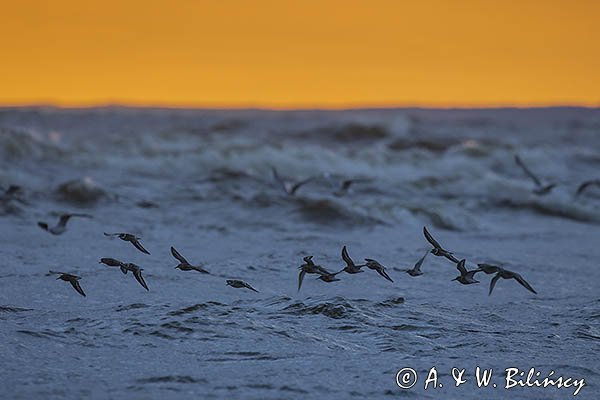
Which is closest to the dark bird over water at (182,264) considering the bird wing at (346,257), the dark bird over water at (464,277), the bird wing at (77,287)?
the bird wing at (77,287)

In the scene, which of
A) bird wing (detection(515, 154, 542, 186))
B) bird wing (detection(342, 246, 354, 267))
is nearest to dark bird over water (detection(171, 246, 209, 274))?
bird wing (detection(342, 246, 354, 267))

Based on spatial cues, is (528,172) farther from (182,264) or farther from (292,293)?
(182,264)

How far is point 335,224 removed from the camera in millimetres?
21297

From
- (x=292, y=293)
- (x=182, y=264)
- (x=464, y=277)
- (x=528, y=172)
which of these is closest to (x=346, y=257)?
(x=292, y=293)

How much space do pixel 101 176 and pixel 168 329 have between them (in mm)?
17913

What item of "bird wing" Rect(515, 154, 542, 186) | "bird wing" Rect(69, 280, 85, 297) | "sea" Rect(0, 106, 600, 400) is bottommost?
"sea" Rect(0, 106, 600, 400)

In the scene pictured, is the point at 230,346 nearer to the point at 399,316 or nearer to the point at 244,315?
the point at 244,315

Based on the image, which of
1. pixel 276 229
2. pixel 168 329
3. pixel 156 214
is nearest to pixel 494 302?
pixel 168 329

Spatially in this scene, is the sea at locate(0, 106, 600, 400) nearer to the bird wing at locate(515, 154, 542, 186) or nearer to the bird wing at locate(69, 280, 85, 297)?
the bird wing at locate(69, 280, 85, 297)
